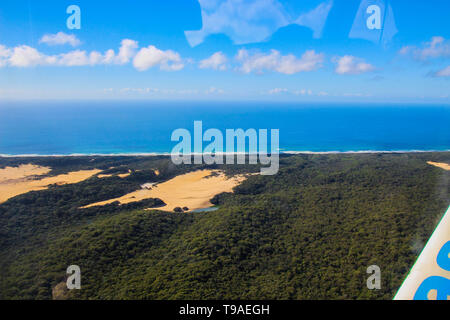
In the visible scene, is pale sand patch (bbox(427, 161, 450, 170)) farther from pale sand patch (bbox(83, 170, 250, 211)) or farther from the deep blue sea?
pale sand patch (bbox(83, 170, 250, 211))

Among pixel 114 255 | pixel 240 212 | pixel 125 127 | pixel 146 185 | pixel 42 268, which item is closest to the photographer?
pixel 42 268

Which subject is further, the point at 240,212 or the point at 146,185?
the point at 146,185

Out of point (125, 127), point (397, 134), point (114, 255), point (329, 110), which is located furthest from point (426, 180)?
point (329, 110)

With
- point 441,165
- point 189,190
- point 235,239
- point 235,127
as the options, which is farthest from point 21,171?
point 235,127

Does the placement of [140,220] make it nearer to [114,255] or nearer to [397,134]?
[114,255]

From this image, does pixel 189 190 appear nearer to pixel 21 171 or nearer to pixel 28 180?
pixel 28 180

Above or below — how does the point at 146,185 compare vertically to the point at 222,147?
below
